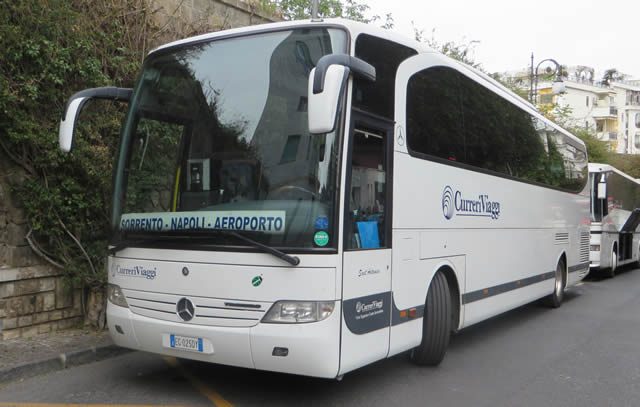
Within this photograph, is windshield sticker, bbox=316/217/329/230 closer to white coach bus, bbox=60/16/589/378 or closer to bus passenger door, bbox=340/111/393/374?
white coach bus, bbox=60/16/589/378

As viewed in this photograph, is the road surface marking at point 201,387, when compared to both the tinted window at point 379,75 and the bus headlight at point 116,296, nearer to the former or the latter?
the bus headlight at point 116,296

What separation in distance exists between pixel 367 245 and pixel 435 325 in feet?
5.63

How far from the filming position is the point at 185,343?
5082 millimetres

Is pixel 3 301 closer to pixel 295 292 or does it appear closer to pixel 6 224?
pixel 6 224

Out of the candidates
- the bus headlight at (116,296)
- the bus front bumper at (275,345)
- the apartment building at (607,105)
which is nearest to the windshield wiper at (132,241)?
the bus headlight at (116,296)

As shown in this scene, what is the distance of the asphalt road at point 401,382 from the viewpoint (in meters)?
5.49

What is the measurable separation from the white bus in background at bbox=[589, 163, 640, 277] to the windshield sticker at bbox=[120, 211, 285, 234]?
1390 cm

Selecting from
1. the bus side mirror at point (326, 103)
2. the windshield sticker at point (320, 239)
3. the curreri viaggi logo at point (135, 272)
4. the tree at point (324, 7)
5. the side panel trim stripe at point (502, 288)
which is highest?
the tree at point (324, 7)

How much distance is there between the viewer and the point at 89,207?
25.9 ft

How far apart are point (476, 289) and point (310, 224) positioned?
11.6 ft

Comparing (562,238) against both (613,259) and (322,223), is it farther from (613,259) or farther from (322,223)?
(322,223)

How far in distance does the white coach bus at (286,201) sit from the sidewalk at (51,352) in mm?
1236

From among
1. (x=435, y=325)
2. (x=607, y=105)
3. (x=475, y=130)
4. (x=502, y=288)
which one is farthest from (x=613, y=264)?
(x=607, y=105)

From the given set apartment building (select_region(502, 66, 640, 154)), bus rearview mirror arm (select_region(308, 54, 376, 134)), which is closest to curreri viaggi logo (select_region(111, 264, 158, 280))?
bus rearview mirror arm (select_region(308, 54, 376, 134))
